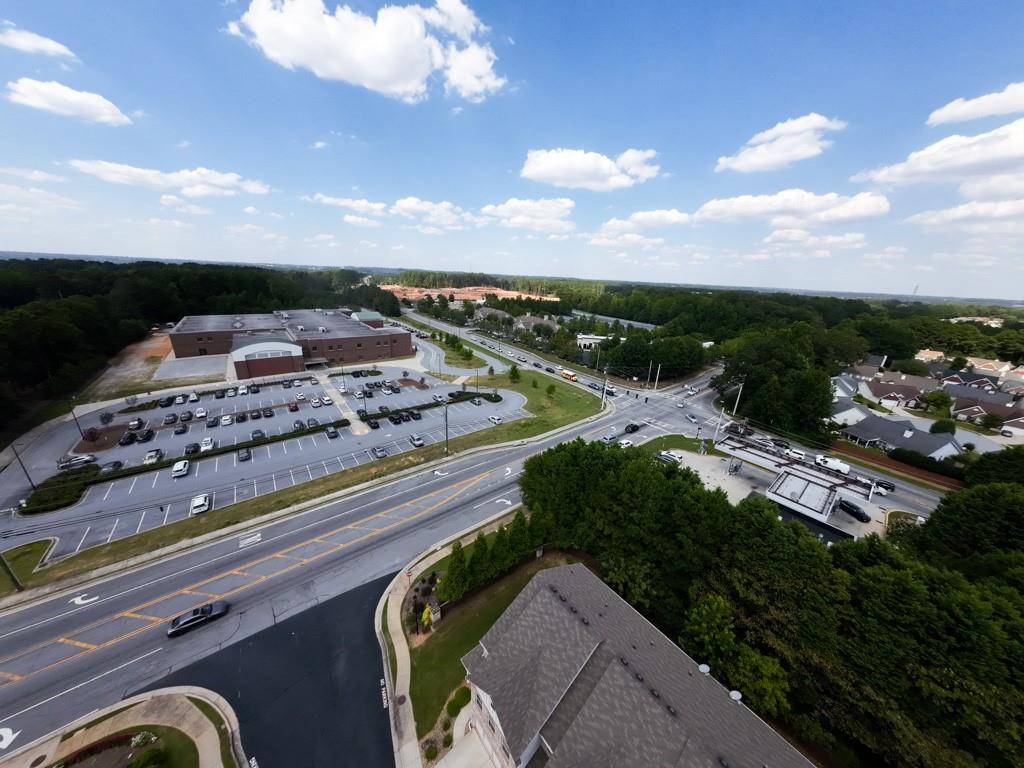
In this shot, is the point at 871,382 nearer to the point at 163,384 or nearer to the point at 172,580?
the point at 172,580

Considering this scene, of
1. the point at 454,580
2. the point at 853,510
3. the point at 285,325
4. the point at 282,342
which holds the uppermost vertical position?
the point at 282,342

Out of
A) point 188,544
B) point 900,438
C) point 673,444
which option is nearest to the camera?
point 188,544

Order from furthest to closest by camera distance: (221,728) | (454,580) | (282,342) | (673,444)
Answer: (282,342) → (673,444) → (454,580) → (221,728)

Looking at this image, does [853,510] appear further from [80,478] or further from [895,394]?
[80,478]

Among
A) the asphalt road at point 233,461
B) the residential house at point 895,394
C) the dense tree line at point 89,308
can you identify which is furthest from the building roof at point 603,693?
the residential house at point 895,394

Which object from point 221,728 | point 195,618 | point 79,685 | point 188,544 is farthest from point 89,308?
point 221,728

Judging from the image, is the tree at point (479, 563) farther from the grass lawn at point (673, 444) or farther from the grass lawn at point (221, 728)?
the grass lawn at point (673, 444)

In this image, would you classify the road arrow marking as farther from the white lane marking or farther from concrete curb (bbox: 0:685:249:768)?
concrete curb (bbox: 0:685:249:768)

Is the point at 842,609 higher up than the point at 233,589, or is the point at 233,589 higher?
the point at 842,609
